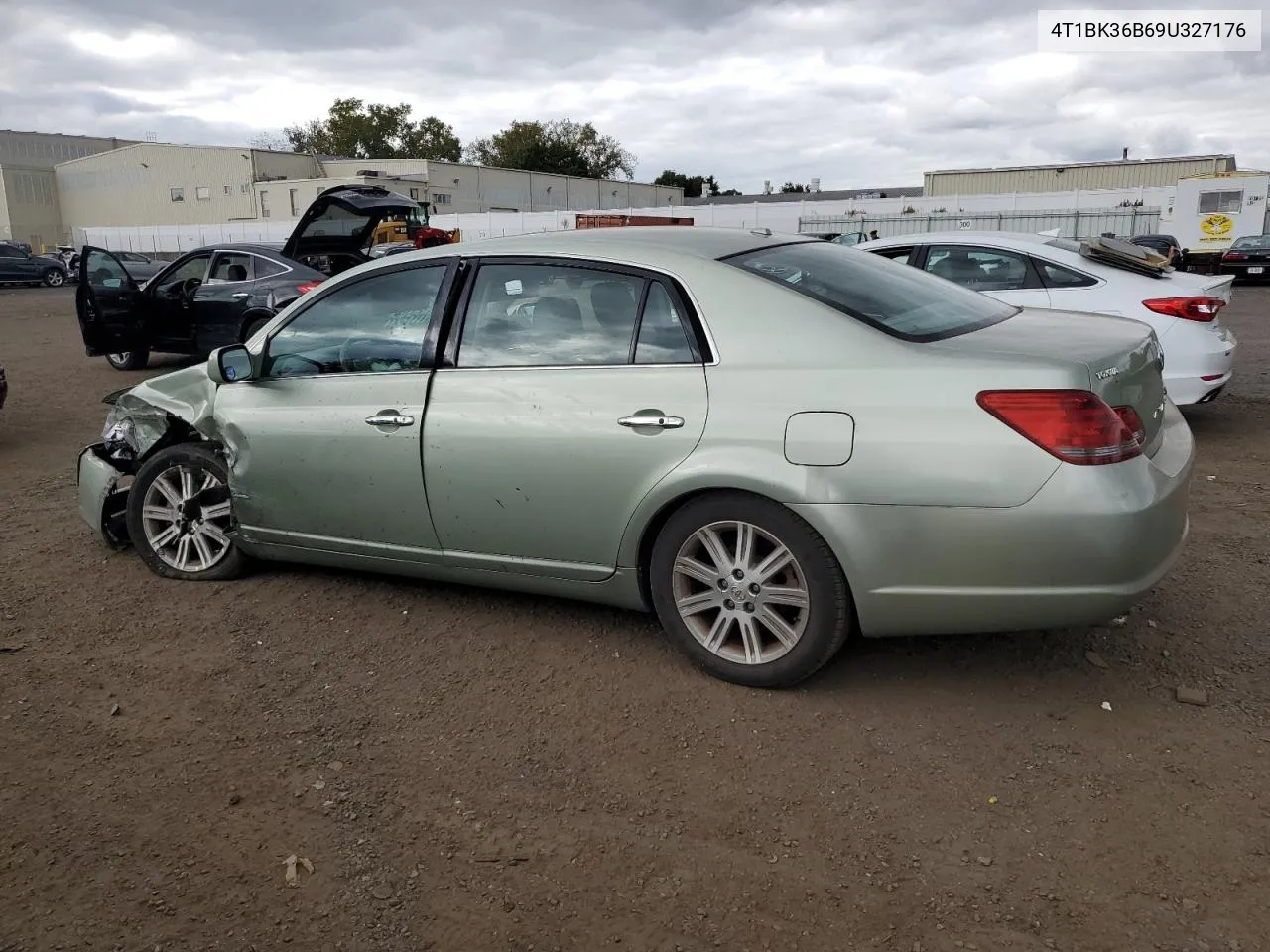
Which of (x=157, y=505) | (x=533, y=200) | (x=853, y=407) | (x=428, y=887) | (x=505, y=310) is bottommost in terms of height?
(x=428, y=887)

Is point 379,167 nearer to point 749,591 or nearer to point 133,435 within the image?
point 133,435

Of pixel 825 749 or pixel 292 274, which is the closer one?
pixel 825 749

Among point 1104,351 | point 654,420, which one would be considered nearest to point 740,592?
point 654,420

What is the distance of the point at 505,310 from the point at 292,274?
804 centimetres

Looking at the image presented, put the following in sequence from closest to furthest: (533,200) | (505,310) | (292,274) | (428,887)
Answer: (428,887) < (505,310) < (292,274) < (533,200)

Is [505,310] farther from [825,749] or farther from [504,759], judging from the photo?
[825,749]

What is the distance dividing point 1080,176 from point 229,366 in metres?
48.6

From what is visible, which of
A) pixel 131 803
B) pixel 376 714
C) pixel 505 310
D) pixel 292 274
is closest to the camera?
pixel 131 803

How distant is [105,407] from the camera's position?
32.8 ft

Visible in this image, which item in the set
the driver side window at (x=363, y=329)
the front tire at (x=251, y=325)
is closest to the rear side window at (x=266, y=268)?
the front tire at (x=251, y=325)

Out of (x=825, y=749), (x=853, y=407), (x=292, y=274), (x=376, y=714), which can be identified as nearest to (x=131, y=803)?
(x=376, y=714)

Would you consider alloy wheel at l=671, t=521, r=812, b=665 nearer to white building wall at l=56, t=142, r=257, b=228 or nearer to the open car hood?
the open car hood

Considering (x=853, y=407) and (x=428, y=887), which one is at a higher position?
(x=853, y=407)

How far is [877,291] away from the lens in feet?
12.3
